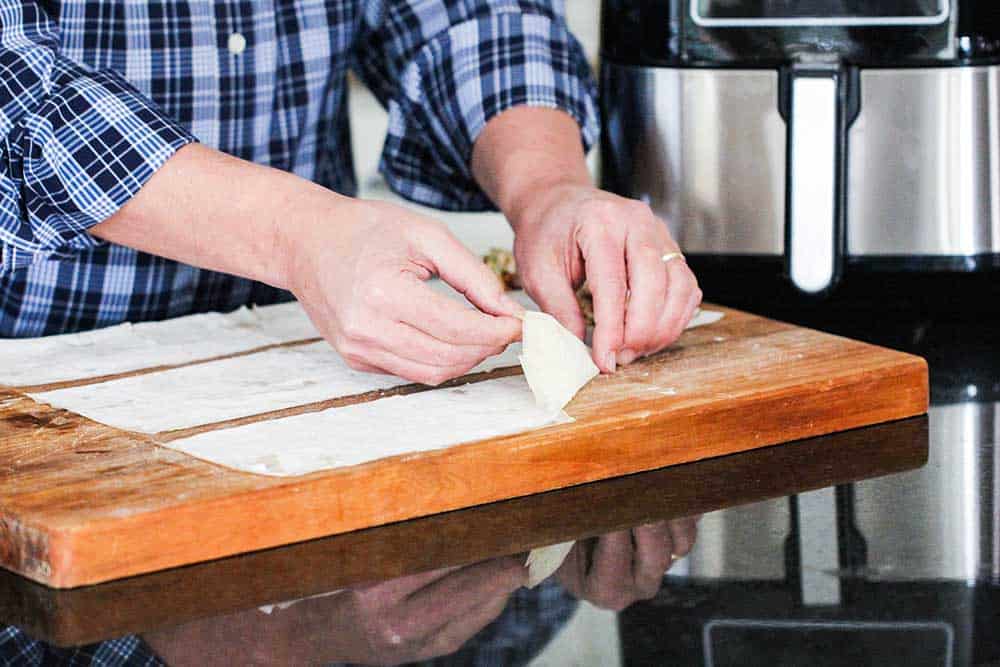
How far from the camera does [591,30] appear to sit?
76.3 inches

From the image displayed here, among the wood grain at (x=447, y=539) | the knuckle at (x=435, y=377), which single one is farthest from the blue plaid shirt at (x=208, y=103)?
the wood grain at (x=447, y=539)

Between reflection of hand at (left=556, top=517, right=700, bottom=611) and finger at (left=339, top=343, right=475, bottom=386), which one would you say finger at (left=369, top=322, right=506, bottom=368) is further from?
reflection of hand at (left=556, top=517, right=700, bottom=611)

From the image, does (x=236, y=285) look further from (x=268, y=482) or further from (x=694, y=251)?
(x=268, y=482)

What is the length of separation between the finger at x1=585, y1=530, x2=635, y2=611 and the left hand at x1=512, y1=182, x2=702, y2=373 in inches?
9.3

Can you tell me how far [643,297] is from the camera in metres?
1.00

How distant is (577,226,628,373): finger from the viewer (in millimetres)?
988

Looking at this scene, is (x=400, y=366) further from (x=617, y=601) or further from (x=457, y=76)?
(x=457, y=76)

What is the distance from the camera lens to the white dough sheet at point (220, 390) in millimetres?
907

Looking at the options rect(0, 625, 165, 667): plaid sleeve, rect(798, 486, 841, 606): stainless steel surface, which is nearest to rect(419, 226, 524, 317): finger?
A: rect(798, 486, 841, 606): stainless steel surface

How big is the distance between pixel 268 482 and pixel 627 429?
0.72 feet

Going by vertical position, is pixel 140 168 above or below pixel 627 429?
above

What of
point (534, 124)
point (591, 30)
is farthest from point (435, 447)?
point (591, 30)

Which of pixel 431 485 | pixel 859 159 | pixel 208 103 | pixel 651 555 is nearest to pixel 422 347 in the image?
pixel 431 485

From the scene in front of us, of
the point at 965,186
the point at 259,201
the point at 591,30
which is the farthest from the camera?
the point at 591,30
